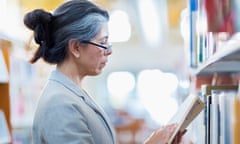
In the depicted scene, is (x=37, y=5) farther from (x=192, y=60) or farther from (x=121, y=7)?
(x=192, y=60)

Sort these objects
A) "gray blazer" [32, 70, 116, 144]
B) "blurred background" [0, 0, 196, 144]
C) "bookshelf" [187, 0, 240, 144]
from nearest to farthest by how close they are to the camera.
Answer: "bookshelf" [187, 0, 240, 144], "gray blazer" [32, 70, 116, 144], "blurred background" [0, 0, 196, 144]

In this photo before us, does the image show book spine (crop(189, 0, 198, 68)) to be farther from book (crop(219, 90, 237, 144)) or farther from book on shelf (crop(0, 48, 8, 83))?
book on shelf (crop(0, 48, 8, 83))

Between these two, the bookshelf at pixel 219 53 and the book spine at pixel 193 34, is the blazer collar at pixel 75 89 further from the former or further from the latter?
the book spine at pixel 193 34

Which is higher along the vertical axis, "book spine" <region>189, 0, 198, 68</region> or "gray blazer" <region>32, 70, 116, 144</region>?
"book spine" <region>189, 0, 198, 68</region>

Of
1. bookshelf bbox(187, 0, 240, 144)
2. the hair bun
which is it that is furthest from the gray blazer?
bookshelf bbox(187, 0, 240, 144)

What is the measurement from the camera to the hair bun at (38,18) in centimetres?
177

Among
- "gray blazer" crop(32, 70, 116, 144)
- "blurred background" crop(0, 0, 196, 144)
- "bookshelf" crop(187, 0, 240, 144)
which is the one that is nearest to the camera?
"bookshelf" crop(187, 0, 240, 144)

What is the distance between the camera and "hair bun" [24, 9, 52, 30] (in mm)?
1773

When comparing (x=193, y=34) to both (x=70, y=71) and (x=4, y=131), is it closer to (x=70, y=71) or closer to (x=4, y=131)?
(x=70, y=71)

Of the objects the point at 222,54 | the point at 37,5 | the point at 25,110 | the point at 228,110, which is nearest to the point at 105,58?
the point at 228,110

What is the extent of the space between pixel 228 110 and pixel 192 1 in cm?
102

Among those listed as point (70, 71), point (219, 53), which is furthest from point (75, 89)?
point (219, 53)

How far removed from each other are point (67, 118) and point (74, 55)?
0.29m

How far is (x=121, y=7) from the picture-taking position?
303 inches
